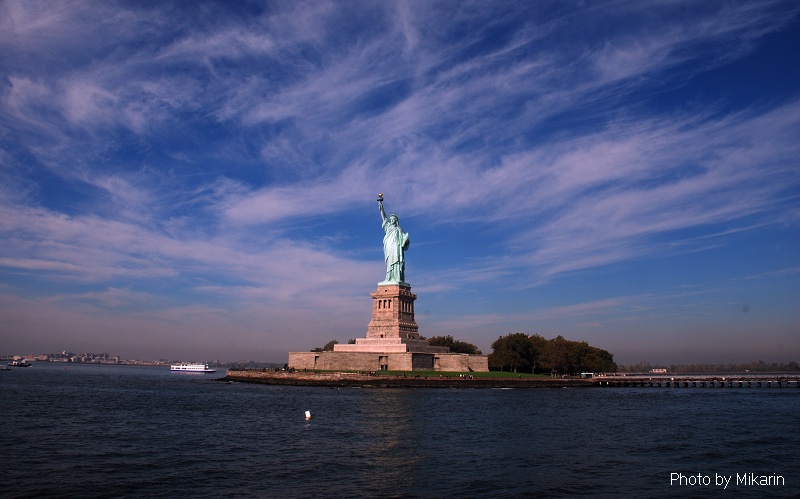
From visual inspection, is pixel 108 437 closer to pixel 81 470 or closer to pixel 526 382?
pixel 81 470

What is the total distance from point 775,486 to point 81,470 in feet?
77.1

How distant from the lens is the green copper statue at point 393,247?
267 feet

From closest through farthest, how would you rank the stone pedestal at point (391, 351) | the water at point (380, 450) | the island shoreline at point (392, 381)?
the water at point (380, 450), the island shoreline at point (392, 381), the stone pedestal at point (391, 351)

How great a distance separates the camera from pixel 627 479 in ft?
67.3

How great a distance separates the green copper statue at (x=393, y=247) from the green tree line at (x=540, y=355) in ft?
61.9

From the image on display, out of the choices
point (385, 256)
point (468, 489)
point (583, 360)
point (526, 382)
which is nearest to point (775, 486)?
point (468, 489)

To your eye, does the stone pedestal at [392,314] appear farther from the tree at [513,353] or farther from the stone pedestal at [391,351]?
the tree at [513,353]

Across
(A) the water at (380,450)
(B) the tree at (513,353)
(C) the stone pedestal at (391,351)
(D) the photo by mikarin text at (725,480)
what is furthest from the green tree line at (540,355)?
(D) the photo by mikarin text at (725,480)

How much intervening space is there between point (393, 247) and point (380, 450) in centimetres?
5775

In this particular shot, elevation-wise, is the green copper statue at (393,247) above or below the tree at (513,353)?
above

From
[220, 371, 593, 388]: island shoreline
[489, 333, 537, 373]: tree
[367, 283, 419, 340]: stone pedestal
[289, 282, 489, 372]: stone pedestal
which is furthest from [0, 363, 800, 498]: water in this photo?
[489, 333, 537, 373]: tree

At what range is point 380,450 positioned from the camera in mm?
25219

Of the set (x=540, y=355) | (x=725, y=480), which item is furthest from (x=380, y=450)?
(x=540, y=355)

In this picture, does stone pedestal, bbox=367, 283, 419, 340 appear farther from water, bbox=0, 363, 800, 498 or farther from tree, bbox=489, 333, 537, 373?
water, bbox=0, 363, 800, 498
